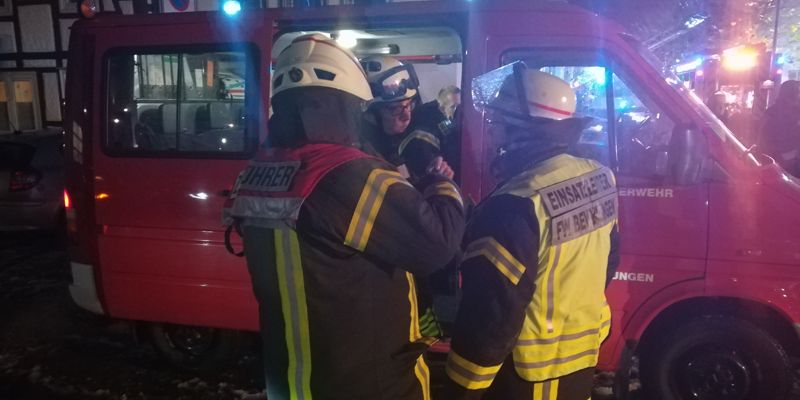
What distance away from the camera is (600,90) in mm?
3021

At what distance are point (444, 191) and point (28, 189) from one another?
7672 millimetres

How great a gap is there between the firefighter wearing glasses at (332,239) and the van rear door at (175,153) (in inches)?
73.6

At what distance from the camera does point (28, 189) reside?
745 cm

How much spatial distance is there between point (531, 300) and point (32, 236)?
28.8 ft

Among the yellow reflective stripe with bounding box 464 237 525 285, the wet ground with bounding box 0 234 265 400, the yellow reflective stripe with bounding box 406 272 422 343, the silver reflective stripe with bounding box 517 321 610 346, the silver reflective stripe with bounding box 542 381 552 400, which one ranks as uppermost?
the yellow reflective stripe with bounding box 464 237 525 285

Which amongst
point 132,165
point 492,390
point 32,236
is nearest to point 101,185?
point 132,165

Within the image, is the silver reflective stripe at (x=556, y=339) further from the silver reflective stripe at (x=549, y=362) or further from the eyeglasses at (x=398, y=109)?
the eyeglasses at (x=398, y=109)

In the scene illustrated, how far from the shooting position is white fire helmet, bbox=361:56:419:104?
11.3 ft

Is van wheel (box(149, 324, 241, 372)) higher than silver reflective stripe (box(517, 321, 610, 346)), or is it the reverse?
silver reflective stripe (box(517, 321, 610, 346))

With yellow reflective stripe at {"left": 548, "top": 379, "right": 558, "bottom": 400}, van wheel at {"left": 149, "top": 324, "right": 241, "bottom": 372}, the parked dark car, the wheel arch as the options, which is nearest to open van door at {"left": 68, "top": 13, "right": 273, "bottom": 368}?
van wheel at {"left": 149, "top": 324, "right": 241, "bottom": 372}

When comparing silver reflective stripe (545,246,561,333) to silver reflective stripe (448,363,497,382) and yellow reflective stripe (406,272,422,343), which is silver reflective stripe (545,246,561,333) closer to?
silver reflective stripe (448,363,497,382)

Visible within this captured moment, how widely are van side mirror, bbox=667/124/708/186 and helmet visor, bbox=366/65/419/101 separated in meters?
1.54

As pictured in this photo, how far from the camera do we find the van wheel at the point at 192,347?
3981 millimetres

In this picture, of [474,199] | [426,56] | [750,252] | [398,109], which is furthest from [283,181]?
[426,56]
